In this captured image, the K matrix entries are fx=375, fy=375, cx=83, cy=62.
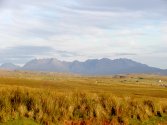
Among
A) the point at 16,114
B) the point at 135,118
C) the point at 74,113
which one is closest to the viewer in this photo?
the point at 16,114

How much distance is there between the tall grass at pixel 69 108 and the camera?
25.2 meters

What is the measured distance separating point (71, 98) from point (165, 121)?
761 cm

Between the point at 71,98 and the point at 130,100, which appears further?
the point at 130,100

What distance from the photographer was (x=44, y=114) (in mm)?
25375

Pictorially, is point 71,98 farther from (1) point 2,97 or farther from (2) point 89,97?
(1) point 2,97

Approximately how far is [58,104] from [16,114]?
3135 mm

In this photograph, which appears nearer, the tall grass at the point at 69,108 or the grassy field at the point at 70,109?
the grassy field at the point at 70,109

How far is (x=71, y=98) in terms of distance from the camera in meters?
27.3

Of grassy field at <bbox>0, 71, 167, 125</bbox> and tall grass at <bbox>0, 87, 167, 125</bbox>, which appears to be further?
tall grass at <bbox>0, 87, 167, 125</bbox>

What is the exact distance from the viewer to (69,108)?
2650cm

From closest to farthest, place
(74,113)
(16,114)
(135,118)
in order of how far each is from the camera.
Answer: (16,114)
(74,113)
(135,118)

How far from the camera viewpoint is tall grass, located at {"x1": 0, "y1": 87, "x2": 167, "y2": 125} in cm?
2519

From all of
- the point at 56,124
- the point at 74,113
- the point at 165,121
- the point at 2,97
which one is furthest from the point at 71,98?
the point at 165,121

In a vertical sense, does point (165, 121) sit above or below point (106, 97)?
below
